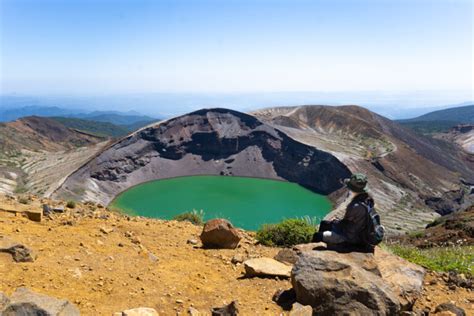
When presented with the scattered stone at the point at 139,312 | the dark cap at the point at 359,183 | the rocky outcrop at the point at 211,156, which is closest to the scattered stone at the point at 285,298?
the scattered stone at the point at 139,312

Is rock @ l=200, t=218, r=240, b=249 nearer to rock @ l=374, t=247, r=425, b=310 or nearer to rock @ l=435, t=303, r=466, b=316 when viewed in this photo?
rock @ l=374, t=247, r=425, b=310

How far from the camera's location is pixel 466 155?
14288cm

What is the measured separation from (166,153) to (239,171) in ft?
74.8

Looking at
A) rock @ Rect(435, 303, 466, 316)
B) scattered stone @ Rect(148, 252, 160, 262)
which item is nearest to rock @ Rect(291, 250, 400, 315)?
rock @ Rect(435, 303, 466, 316)

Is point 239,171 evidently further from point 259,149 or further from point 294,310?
point 294,310

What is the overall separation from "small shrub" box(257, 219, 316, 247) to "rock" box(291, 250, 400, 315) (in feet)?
13.7

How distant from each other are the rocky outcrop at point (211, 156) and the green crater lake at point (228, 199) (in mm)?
4291

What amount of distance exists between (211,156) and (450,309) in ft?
378

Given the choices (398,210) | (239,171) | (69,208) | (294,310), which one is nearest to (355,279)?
(294,310)

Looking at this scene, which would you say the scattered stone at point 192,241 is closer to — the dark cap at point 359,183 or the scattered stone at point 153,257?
the scattered stone at point 153,257

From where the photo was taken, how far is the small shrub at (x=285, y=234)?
1105 centimetres

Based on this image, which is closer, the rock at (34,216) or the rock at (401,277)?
the rock at (401,277)

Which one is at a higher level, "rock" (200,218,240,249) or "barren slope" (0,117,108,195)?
"rock" (200,218,240,249)

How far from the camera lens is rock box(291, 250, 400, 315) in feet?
19.7
